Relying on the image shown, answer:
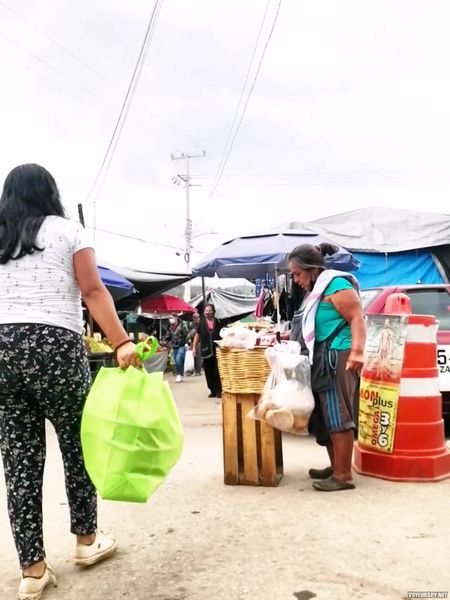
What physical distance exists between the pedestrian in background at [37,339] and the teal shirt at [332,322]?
182 cm

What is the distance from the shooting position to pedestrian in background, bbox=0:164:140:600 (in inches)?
100.0

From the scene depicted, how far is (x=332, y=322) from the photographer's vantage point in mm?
4098

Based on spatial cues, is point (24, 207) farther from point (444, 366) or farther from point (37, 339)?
point (444, 366)

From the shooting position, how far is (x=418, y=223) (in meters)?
11.8

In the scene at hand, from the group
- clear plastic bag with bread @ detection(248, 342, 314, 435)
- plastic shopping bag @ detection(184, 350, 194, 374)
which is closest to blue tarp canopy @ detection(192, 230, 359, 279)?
clear plastic bag with bread @ detection(248, 342, 314, 435)

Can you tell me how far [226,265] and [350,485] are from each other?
576 cm

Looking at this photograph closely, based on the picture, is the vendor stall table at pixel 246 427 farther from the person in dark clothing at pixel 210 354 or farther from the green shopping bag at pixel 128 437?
the person in dark clothing at pixel 210 354

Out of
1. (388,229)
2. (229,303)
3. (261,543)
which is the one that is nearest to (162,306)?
(229,303)

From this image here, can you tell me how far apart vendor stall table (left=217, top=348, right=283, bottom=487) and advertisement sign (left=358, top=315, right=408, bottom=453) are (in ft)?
2.50

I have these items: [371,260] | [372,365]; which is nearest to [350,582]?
[372,365]

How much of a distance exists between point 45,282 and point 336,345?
218 centimetres

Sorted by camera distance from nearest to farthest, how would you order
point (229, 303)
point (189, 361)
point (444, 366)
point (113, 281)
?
point (444, 366) → point (113, 281) → point (189, 361) → point (229, 303)

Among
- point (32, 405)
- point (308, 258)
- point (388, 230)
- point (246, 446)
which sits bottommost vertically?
point (246, 446)

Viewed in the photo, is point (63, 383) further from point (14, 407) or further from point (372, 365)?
point (372, 365)
